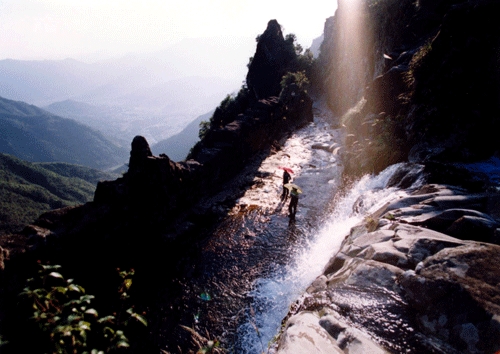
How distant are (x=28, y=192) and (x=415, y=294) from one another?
141 meters

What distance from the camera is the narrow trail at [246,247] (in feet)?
29.7

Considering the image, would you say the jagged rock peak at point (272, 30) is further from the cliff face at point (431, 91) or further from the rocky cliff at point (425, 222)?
the rocky cliff at point (425, 222)

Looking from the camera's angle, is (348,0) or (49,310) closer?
(49,310)

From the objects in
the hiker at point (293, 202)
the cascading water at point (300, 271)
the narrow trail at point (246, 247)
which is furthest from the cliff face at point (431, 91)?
the hiker at point (293, 202)

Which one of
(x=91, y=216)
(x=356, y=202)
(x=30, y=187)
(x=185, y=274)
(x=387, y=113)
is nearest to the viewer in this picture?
(x=185, y=274)

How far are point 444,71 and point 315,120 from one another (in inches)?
889

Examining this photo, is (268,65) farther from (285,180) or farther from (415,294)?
(415,294)

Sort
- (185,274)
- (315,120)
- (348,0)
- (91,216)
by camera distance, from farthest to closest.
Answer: (348,0), (315,120), (91,216), (185,274)

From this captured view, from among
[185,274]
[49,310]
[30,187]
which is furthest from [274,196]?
[30,187]

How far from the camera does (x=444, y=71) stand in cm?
1571

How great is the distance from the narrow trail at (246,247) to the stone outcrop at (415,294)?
2.17 meters

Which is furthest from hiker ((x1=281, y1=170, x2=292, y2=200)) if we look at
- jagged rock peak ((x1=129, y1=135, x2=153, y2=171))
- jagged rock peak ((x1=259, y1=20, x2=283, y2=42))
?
jagged rock peak ((x1=259, y1=20, x2=283, y2=42))

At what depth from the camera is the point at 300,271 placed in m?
10.7

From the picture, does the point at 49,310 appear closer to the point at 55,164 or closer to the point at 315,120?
the point at 315,120
